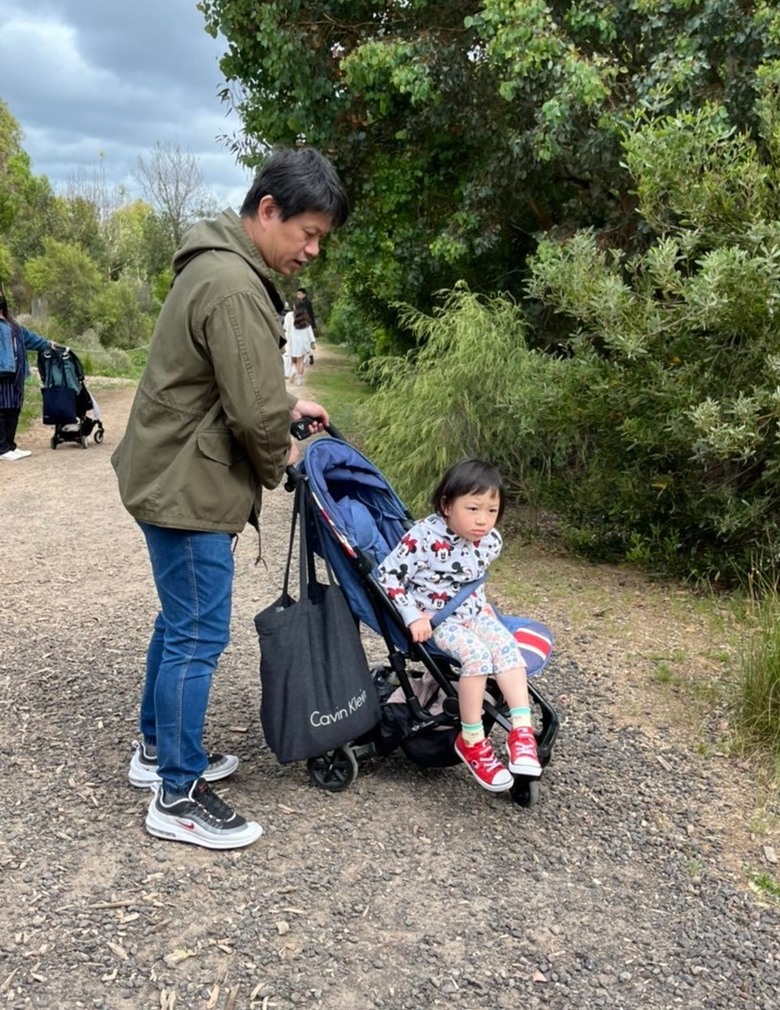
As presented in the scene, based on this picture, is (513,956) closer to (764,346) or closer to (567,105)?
(764,346)

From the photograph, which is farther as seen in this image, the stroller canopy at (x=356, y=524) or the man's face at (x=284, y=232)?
the stroller canopy at (x=356, y=524)

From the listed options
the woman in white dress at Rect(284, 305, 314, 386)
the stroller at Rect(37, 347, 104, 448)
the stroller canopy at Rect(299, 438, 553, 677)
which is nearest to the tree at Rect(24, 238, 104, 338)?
the woman in white dress at Rect(284, 305, 314, 386)

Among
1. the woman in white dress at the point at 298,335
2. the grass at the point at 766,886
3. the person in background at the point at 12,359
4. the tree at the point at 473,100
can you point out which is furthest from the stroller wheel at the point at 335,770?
the woman in white dress at the point at 298,335

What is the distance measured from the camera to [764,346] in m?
5.23

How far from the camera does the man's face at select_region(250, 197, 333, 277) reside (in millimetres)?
2865

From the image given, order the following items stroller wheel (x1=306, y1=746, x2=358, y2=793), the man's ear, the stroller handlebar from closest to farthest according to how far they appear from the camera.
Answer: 1. the man's ear
2. the stroller handlebar
3. stroller wheel (x1=306, y1=746, x2=358, y2=793)

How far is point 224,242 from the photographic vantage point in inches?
112

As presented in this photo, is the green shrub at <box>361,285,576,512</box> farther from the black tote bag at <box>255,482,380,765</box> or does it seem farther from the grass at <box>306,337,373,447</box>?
the black tote bag at <box>255,482,380,765</box>

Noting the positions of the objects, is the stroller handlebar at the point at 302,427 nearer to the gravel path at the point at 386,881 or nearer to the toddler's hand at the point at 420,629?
the toddler's hand at the point at 420,629

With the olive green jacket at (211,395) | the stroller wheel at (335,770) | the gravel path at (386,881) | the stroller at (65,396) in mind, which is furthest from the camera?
the stroller at (65,396)

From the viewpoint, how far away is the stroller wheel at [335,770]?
11.3 ft

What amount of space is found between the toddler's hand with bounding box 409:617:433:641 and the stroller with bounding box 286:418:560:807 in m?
0.06

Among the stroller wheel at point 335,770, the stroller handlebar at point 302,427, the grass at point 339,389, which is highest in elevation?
the stroller handlebar at point 302,427

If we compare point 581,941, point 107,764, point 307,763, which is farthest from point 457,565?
point 107,764
